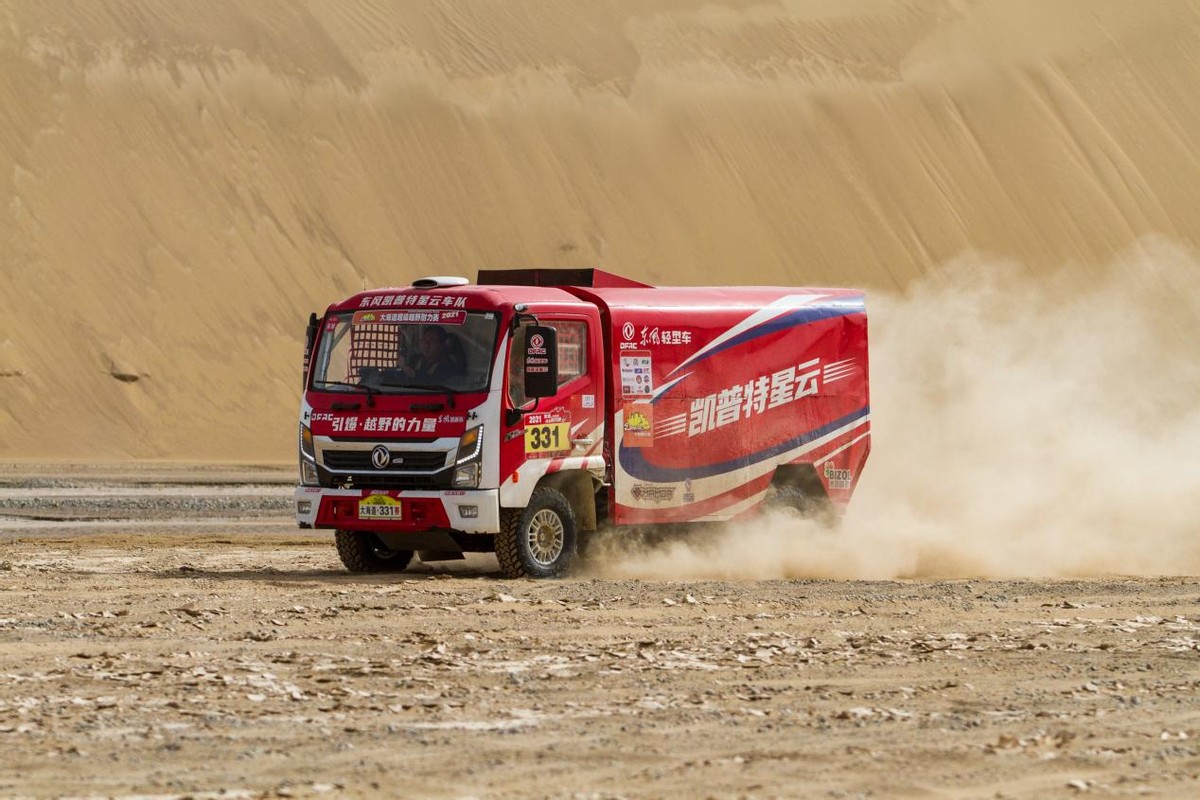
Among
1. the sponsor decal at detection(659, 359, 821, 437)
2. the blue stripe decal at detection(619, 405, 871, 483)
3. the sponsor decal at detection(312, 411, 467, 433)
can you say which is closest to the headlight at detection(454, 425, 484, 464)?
the sponsor decal at detection(312, 411, 467, 433)

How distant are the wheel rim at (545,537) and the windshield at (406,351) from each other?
1.31 m

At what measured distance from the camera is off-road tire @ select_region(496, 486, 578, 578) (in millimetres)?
15594

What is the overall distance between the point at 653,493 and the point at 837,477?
2.44 m

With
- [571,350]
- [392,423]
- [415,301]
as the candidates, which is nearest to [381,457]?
[392,423]

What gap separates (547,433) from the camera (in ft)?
51.5

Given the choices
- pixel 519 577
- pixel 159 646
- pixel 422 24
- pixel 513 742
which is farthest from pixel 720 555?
pixel 422 24

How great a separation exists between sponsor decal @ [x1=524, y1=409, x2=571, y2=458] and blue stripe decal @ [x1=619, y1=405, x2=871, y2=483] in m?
0.75

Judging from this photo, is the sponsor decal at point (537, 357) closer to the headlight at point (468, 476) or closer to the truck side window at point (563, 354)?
the truck side window at point (563, 354)

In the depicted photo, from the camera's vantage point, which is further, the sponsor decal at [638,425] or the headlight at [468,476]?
the sponsor decal at [638,425]

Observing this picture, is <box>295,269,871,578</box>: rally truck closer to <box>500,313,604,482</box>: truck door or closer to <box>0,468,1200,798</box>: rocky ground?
<box>500,313,604,482</box>: truck door

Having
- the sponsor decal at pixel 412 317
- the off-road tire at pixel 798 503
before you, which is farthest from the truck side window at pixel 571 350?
the off-road tire at pixel 798 503

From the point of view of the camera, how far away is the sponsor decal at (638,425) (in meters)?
16.4

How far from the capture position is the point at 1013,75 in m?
62.9

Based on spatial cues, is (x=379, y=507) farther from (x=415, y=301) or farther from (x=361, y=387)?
(x=415, y=301)
